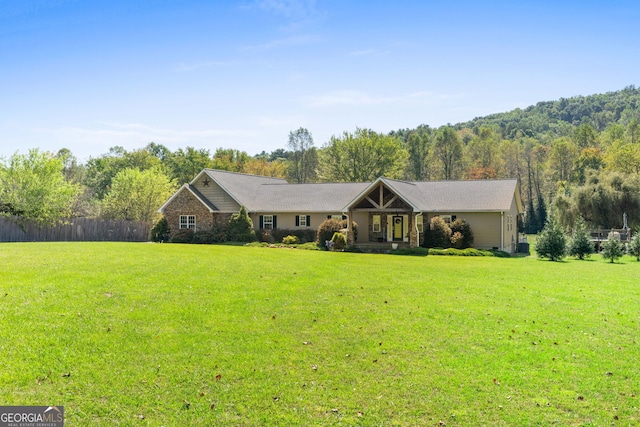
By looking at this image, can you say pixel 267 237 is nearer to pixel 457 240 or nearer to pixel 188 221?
pixel 188 221

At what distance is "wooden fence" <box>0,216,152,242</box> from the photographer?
37.0 m

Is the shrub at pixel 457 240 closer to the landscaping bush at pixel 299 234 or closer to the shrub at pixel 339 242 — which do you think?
the shrub at pixel 339 242

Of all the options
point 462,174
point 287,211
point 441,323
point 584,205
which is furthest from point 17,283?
point 462,174

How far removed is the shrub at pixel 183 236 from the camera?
135 feet

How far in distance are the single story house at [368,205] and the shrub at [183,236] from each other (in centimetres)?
86

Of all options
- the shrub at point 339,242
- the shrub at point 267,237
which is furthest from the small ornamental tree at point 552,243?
the shrub at point 267,237

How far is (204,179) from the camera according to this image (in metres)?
44.1

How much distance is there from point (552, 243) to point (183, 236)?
2616 cm

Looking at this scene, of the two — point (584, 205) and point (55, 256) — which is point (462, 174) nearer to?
point (584, 205)

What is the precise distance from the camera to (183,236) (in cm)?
4169

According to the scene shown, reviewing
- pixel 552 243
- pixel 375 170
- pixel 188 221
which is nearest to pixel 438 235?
pixel 552 243

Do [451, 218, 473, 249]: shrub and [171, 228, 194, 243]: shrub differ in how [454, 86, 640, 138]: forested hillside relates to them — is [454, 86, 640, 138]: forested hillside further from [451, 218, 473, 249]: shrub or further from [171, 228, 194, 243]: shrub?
[171, 228, 194, 243]: shrub

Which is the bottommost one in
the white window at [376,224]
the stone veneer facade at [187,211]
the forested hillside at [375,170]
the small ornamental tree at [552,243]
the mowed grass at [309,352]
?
the mowed grass at [309,352]

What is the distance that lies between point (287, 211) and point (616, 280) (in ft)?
85.7
